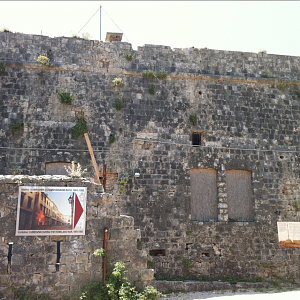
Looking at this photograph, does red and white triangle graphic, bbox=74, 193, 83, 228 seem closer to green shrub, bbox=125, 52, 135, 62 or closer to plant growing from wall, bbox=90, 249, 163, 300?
plant growing from wall, bbox=90, 249, 163, 300

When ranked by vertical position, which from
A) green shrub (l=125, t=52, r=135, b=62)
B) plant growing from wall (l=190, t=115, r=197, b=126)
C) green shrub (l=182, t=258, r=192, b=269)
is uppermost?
green shrub (l=125, t=52, r=135, b=62)

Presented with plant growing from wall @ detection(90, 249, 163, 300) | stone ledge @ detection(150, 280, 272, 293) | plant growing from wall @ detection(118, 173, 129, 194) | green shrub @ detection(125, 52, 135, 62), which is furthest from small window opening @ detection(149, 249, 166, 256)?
green shrub @ detection(125, 52, 135, 62)

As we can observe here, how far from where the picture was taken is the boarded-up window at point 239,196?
12.8 m

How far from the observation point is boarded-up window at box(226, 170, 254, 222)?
12789 mm

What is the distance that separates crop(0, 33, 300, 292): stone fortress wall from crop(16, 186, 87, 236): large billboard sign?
4.03m

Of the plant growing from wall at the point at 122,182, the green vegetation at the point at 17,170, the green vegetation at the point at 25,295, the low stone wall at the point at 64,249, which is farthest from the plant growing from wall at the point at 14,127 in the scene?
the green vegetation at the point at 25,295

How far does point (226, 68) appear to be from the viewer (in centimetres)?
1359

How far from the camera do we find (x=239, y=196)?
12938mm

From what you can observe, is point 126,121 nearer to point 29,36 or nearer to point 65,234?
point 29,36

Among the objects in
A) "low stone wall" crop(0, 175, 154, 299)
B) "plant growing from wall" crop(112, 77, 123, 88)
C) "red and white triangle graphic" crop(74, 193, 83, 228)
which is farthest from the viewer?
"plant growing from wall" crop(112, 77, 123, 88)

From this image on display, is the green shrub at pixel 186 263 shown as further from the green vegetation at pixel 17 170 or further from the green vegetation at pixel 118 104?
the green vegetation at pixel 17 170

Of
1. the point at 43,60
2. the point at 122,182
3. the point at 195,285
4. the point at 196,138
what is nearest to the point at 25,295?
the point at 122,182

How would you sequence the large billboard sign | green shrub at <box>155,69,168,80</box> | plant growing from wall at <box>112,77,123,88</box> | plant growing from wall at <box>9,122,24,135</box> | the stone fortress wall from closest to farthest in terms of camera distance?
the large billboard sign
plant growing from wall at <box>9,122,24,135</box>
the stone fortress wall
plant growing from wall at <box>112,77,123,88</box>
green shrub at <box>155,69,168,80</box>

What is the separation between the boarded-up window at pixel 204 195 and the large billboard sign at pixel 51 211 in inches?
224
